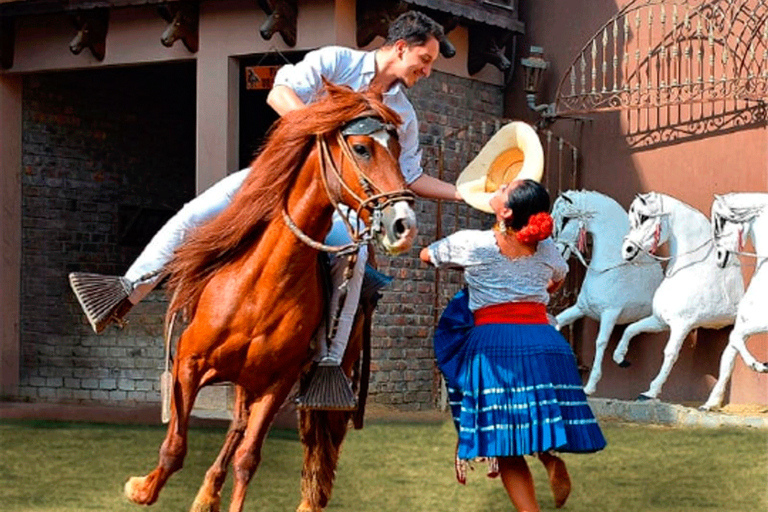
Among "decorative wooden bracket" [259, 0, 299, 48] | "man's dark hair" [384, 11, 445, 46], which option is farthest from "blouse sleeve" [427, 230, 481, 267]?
"decorative wooden bracket" [259, 0, 299, 48]

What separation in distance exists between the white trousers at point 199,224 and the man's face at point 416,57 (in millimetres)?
684

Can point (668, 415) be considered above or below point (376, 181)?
below

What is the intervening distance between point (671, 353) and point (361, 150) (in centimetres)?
672

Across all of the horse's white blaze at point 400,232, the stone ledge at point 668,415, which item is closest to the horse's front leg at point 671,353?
the stone ledge at point 668,415

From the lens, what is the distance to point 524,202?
19.8ft

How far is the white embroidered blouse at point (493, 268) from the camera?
20.2 ft

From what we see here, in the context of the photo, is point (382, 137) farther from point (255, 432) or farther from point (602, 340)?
point (602, 340)

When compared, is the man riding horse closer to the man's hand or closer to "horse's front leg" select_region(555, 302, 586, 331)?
A: the man's hand

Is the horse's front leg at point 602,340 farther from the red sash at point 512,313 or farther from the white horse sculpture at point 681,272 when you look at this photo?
the red sash at point 512,313

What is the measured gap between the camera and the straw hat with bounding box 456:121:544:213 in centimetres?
617

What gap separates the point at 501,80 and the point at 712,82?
2.48 metres

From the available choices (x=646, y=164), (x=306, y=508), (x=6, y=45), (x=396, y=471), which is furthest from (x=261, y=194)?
(x=6, y=45)

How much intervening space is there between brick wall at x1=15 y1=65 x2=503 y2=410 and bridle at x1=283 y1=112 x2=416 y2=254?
21.3 feet

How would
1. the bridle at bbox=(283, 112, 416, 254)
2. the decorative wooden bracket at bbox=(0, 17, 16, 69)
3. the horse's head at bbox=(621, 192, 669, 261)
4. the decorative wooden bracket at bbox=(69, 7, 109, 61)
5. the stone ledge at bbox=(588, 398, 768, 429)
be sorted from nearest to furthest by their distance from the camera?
the bridle at bbox=(283, 112, 416, 254), the stone ledge at bbox=(588, 398, 768, 429), the horse's head at bbox=(621, 192, 669, 261), the decorative wooden bracket at bbox=(69, 7, 109, 61), the decorative wooden bracket at bbox=(0, 17, 16, 69)
